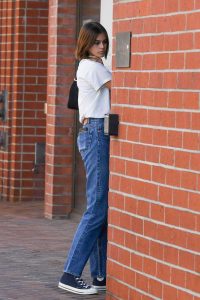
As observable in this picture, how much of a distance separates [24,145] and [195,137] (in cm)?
803

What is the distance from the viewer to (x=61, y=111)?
40.8 ft

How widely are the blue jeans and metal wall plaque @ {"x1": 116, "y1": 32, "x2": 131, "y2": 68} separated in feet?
2.09

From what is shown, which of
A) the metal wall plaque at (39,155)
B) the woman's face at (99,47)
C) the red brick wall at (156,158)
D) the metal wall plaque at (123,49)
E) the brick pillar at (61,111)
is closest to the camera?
the red brick wall at (156,158)

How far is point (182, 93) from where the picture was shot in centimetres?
642

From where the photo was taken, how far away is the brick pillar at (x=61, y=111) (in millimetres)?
12422

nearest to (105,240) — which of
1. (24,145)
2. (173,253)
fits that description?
(173,253)

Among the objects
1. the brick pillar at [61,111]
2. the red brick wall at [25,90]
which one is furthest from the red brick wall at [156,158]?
the red brick wall at [25,90]

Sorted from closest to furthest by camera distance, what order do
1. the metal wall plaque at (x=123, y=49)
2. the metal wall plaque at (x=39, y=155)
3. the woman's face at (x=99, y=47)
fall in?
1. the metal wall plaque at (x=123, y=49)
2. the woman's face at (x=99, y=47)
3. the metal wall plaque at (x=39, y=155)

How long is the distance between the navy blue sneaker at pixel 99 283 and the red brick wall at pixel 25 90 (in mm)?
5877

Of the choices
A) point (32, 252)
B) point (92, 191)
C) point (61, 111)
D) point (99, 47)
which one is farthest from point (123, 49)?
point (61, 111)

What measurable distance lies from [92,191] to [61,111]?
14.8 ft

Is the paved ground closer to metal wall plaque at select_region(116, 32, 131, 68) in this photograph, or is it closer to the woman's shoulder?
the woman's shoulder

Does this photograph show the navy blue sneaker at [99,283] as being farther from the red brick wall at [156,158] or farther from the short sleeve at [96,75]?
the short sleeve at [96,75]

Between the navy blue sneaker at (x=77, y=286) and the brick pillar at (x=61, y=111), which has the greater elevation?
the brick pillar at (x=61, y=111)
